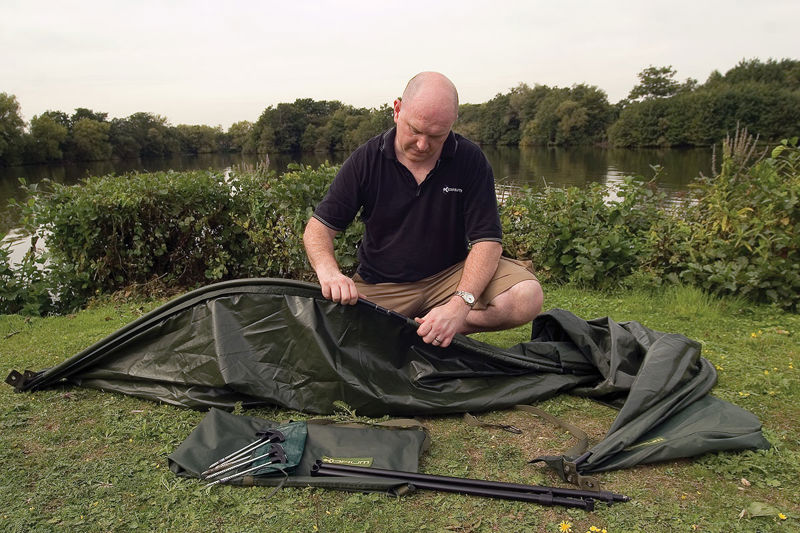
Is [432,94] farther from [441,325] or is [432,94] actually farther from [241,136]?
[241,136]

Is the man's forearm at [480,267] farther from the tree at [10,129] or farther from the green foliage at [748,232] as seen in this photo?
the tree at [10,129]

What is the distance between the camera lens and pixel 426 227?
339 cm

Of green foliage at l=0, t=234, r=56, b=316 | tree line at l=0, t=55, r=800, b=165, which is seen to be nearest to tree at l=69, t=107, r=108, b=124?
tree line at l=0, t=55, r=800, b=165

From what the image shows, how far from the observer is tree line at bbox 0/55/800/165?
55.0 meters

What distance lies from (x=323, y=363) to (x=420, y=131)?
1486 mm

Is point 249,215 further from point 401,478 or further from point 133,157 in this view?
point 133,157

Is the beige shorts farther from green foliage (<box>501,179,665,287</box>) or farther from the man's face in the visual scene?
green foliage (<box>501,179,665,287</box>)

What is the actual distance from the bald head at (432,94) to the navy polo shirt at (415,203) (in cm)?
35

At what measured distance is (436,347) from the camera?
10.1 ft

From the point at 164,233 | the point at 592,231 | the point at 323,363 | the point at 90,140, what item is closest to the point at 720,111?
the point at 592,231

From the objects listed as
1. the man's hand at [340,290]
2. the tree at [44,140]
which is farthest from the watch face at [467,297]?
the tree at [44,140]

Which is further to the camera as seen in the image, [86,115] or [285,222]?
[86,115]

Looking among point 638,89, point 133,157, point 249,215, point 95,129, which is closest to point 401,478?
point 249,215

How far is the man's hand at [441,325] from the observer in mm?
2863
